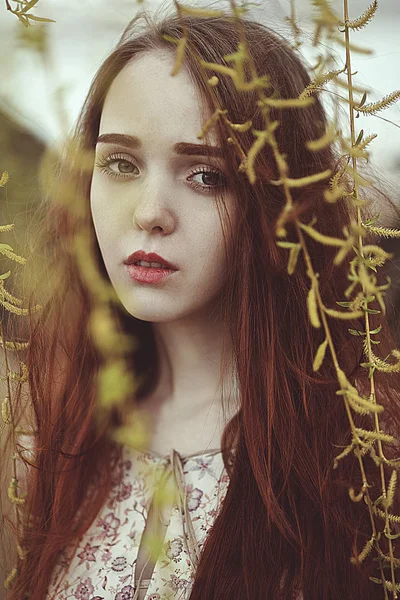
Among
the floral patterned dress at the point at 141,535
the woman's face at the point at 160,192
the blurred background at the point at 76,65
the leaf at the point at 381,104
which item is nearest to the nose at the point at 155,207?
the woman's face at the point at 160,192

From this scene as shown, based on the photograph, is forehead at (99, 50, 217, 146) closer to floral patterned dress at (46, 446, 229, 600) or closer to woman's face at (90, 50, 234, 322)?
woman's face at (90, 50, 234, 322)

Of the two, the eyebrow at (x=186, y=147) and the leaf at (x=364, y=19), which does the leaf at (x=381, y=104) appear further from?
the eyebrow at (x=186, y=147)

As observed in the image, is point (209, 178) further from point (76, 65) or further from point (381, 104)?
point (76, 65)

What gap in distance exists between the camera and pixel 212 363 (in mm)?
1229

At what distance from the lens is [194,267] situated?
1.02 m

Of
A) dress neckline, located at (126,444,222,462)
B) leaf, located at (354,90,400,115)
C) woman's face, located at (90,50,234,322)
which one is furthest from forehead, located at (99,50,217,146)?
dress neckline, located at (126,444,222,462)

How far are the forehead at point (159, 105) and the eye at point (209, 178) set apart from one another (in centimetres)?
5

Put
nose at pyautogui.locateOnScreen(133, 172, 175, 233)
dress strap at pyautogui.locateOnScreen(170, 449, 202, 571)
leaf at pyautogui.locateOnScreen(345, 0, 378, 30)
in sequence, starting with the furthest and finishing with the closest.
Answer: dress strap at pyautogui.locateOnScreen(170, 449, 202, 571) → nose at pyautogui.locateOnScreen(133, 172, 175, 233) → leaf at pyautogui.locateOnScreen(345, 0, 378, 30)

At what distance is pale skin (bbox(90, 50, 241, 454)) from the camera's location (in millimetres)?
974

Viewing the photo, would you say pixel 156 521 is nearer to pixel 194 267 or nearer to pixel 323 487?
pixel 323 487

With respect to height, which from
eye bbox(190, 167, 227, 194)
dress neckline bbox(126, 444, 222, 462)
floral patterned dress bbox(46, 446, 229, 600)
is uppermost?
eye bbox(190, 167, 227, 194)

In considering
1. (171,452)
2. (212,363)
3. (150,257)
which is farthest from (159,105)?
(171,452)

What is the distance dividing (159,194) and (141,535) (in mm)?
620

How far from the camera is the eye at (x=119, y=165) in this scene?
1057 millimetres
